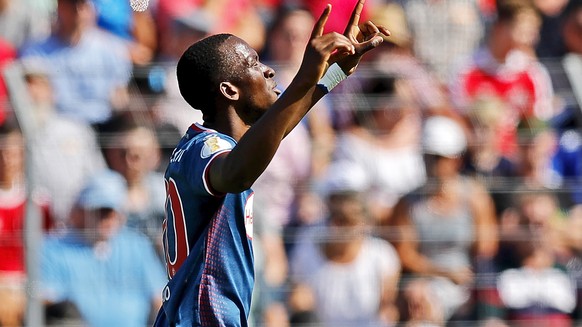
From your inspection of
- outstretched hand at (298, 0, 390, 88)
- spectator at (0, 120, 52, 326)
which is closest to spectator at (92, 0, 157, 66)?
spectator at (0, 120, 52, 326)

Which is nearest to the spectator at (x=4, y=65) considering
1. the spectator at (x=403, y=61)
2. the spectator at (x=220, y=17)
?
the spectator at (x=220, y=17)

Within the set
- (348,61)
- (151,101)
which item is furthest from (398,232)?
(348,61)

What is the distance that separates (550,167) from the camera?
27.5 feet

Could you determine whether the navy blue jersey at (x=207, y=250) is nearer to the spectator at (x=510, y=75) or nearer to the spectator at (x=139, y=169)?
the spectator at (x=139, y=169)

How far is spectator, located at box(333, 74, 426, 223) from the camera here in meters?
7.88

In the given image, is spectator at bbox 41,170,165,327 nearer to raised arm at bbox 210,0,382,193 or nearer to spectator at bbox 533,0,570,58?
raised arm at bbox 210,0,382,193

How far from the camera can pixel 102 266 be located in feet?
24.2

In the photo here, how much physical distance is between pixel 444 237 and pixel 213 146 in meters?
4.14

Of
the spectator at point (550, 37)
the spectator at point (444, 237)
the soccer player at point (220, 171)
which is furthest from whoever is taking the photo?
the spectator at point (550, 37)

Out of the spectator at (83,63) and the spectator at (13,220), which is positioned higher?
the spectator at (83,63)

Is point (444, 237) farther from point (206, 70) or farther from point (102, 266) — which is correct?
point (206, 70)

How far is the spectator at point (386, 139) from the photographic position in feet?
25.9

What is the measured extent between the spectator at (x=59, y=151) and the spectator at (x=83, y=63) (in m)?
0.14

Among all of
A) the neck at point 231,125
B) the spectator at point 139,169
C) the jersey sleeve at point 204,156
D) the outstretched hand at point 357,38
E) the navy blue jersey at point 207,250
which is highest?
the spectator at point 139,169
